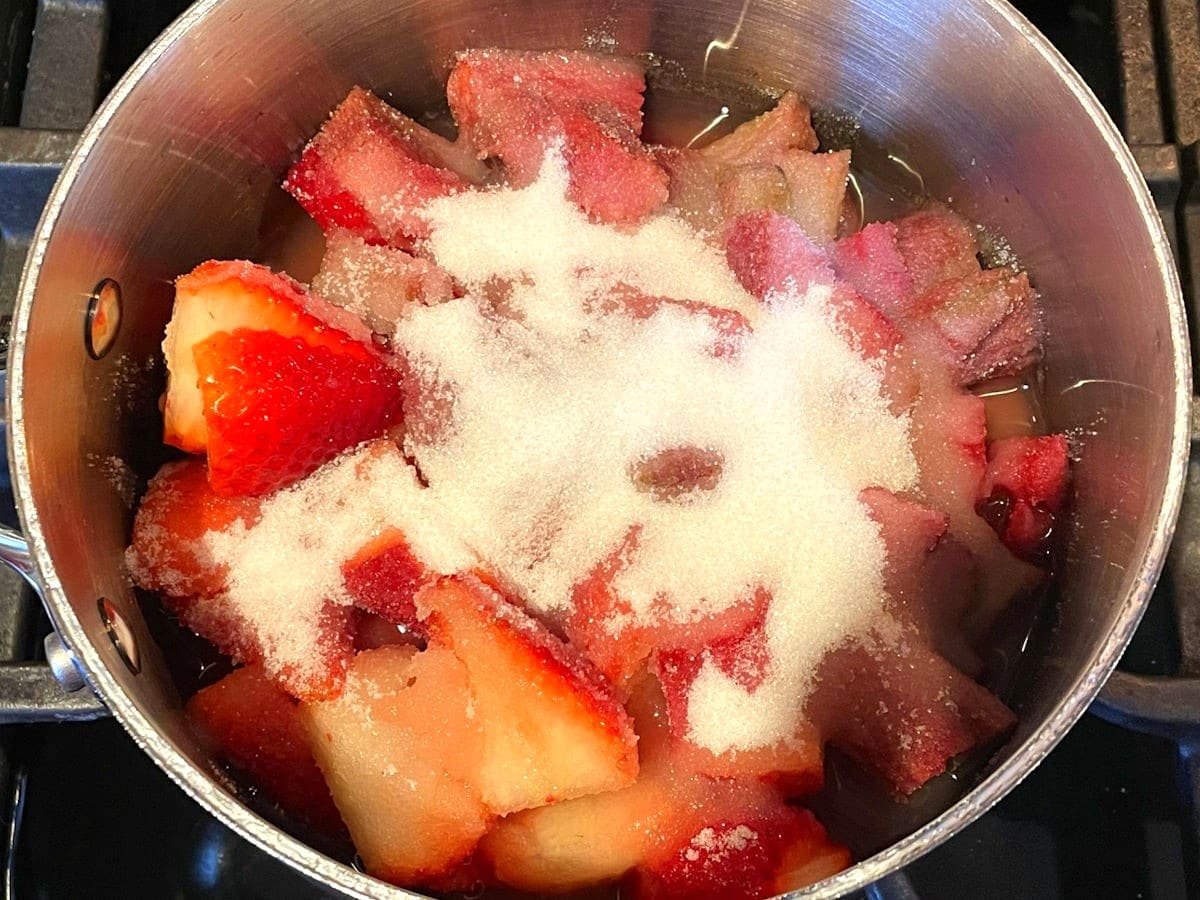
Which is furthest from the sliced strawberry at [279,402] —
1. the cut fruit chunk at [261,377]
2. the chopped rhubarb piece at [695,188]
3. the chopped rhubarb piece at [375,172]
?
the chopped rhubarb piece at [695,188]

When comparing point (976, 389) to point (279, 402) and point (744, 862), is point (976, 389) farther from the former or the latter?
point (279, 402)

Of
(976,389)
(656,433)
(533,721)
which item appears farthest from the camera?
(976,389)

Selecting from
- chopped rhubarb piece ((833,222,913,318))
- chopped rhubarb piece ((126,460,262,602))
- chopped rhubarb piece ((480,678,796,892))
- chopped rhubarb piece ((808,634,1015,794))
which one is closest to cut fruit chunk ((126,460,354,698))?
chopped rhubarb piece ((126,460,262,602))

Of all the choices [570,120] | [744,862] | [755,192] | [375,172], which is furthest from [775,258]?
[744,862]

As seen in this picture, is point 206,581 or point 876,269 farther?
point 876,269

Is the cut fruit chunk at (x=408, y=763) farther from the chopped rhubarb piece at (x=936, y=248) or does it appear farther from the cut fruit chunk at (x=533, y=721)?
the chopped rhubarb piece at (x=936, y=248)

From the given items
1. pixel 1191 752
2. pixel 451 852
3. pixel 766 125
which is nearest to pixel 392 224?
pixel 766 125
